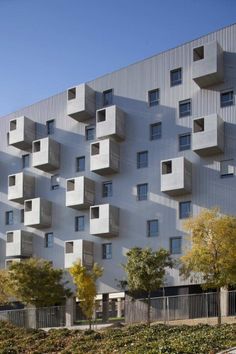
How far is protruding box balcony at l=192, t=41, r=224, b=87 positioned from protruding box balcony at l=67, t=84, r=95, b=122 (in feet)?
36.5

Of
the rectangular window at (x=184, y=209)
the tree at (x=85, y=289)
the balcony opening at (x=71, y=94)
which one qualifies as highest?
the balcony opening at (x=71, y=94)

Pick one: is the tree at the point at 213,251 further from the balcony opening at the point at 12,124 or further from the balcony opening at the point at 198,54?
the balcony opening at the point at 12,124

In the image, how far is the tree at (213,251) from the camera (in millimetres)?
33938

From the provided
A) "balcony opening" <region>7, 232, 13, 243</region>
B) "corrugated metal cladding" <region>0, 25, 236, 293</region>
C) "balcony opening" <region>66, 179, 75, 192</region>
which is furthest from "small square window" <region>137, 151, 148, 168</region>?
"balcony opening" <region>7, 232, 13, 243</region>

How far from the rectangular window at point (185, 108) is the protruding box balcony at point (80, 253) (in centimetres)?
1376

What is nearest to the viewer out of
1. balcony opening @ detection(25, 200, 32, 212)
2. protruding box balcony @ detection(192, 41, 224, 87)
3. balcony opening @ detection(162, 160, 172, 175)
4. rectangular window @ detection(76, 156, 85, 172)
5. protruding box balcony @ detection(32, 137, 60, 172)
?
protruding box balcony @ detection(192, 41, 224, 87)

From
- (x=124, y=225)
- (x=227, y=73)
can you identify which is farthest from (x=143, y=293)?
(x=227, y=73)

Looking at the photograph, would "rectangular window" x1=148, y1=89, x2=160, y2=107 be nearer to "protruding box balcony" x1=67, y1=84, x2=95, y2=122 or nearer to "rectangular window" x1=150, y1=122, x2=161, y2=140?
"rectangular window" x1=150, y1=122, x2=161, y2=140

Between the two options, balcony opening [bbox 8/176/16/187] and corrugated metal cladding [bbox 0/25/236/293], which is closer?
corrugated metal cladding [bbox 0/25/236/293]

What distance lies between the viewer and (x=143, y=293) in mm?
45688

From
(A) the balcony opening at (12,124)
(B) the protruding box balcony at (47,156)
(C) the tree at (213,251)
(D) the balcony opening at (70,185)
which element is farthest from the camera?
(A) the balcony opening at (12,124)

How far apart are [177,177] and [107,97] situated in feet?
39.3

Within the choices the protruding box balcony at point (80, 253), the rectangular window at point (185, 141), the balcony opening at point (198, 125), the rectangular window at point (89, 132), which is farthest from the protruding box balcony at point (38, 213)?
the balcony opening at point (198, 125)

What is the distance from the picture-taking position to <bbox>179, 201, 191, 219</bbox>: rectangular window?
44.2 metres
